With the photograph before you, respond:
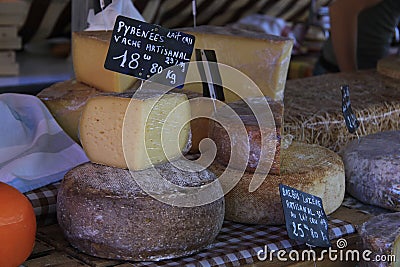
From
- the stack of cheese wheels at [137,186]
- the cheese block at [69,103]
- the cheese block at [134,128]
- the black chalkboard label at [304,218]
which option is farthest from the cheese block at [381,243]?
the cheese block at [69,103]

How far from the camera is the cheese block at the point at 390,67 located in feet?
8.05

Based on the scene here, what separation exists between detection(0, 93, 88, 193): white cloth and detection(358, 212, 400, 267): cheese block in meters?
0.74

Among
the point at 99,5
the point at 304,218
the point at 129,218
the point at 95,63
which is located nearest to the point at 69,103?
the point at 95,63

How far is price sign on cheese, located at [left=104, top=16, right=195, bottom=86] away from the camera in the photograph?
4.67ft

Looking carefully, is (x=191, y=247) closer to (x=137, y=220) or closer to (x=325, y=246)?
(x=137, y=220)

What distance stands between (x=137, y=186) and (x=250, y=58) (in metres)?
0.71

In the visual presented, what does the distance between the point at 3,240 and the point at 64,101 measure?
69cm

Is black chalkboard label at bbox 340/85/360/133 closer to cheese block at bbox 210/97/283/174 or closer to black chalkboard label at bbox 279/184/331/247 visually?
cheese block at bbox 210/97/283/174

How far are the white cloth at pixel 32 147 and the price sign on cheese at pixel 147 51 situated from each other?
1.13 ft

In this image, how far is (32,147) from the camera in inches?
65.4

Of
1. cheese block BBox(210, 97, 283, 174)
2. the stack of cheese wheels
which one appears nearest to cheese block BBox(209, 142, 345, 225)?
cheese block BBox(210, 97, 283, 174)

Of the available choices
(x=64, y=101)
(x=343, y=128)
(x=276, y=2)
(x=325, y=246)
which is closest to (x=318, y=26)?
(x=276, y=2)

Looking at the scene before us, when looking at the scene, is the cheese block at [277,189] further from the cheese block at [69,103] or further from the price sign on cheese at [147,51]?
the cheese block at [69,103]

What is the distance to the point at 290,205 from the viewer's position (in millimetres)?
1352
